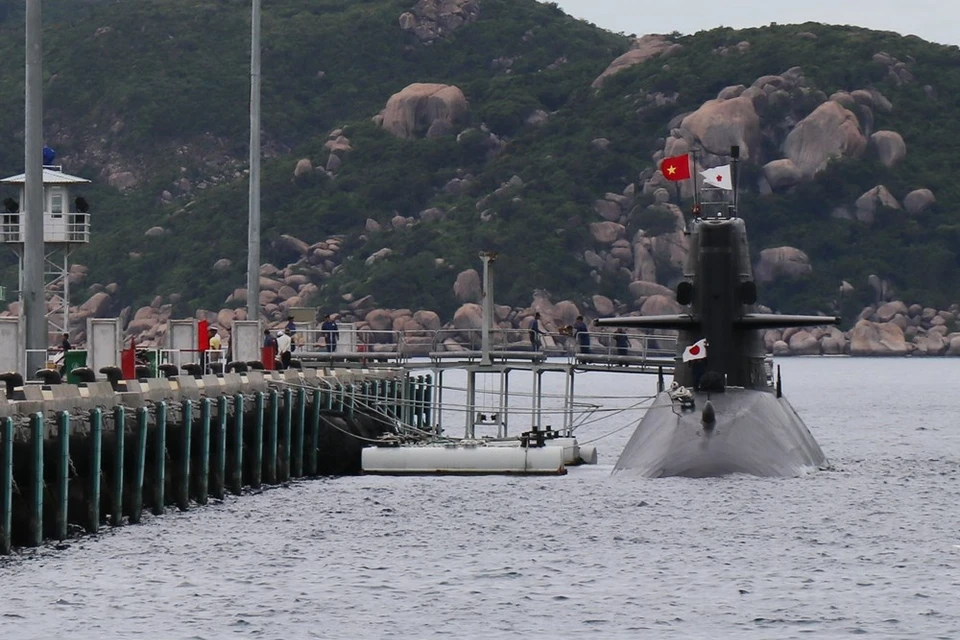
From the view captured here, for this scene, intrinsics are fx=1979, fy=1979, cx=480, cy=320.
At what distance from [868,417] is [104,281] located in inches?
4163

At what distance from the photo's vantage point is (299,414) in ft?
178

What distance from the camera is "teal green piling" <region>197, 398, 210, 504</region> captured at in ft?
149

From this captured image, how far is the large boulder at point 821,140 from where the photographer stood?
643 ft

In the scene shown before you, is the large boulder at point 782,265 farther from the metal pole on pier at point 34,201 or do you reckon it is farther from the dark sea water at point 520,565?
the metal pole on pier at point 34,201

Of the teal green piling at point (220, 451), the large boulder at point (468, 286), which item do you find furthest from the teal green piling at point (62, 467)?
the large boulder at point (468, 286)

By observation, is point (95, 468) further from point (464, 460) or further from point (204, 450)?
point (464, 460)

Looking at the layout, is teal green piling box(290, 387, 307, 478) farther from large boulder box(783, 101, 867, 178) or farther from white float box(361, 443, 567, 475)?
large boulder box(783, 101, 867, 178)

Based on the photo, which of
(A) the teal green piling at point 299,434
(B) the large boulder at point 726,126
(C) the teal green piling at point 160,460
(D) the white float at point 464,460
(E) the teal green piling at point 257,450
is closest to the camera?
(C) the teal green piling at point 160,460

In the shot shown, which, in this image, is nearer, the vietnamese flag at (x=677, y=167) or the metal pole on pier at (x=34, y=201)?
the metal pole on pier at (x=34, y=201)

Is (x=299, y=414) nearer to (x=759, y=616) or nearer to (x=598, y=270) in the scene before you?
(x=759, y=616)

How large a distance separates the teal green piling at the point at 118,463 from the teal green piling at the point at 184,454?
410cm

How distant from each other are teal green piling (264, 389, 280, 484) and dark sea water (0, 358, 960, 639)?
2.65ft

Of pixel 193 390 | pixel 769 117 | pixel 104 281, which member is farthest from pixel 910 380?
pixel 193 390

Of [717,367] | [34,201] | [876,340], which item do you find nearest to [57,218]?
[34,201]
